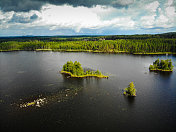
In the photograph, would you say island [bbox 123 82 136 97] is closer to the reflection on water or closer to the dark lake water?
the reflection on water

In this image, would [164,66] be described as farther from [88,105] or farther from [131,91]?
[88,105]

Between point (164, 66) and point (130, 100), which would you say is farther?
point (164, 66)

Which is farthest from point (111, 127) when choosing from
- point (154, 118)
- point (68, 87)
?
point (68, 87)

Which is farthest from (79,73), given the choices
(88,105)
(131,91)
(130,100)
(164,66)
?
(164,66)

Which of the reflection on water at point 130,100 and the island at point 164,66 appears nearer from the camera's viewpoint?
the reflection on water at point 130,100

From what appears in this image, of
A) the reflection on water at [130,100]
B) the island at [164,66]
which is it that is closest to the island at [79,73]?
the reflection on water at [130,100]

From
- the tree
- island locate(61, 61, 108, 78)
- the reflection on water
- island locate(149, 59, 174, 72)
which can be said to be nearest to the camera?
the reflection on water

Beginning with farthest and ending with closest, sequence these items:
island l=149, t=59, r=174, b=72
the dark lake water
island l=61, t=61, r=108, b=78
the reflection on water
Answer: island l=149, t=59, r=174, b=72, island l=61, t=61, r=108, b=78, the reflection on water, the dark lake water

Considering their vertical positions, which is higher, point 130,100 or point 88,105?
point 130,100

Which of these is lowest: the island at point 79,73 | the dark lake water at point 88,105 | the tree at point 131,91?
the dark lake water at point 88,105

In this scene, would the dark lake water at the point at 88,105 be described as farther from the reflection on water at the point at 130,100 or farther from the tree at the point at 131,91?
the tree at the point at 131,91

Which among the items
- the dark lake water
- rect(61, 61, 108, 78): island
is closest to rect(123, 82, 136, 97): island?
the dark lake water
